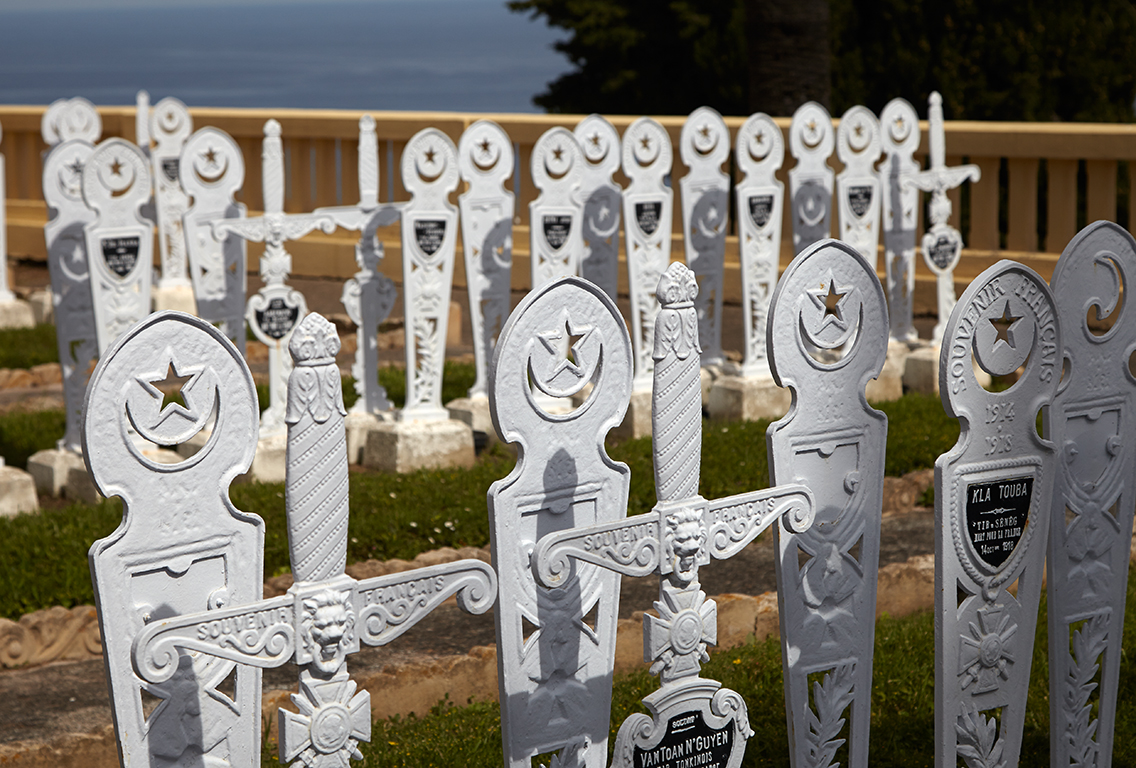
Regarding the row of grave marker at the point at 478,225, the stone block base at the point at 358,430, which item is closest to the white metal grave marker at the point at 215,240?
the row of grave marker at the point at 478,225

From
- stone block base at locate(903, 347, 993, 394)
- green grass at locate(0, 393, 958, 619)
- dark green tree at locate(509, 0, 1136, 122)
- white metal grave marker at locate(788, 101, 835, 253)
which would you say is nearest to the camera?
green grass at locate(0, 393, 958, 619)

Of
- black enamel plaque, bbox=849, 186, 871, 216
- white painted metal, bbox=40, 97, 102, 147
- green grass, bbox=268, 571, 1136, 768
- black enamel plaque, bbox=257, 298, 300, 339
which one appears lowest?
green grass, bbox=268, 571, 1136, 768

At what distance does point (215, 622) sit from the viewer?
251 centimetres

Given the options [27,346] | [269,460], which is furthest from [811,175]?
[27,346]

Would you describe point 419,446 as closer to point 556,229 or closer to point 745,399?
point 556,229

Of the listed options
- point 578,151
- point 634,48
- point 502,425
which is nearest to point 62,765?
point 502,425

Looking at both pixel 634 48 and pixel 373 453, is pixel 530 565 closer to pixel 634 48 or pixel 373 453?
pixel 373 453

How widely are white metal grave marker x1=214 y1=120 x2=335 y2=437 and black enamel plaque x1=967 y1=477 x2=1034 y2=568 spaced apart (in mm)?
4142

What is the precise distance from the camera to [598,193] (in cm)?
747

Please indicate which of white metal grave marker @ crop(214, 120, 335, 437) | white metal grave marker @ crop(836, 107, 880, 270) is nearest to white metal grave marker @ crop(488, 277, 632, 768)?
white metal grave marker @ crop(214, 120, 335, 437)

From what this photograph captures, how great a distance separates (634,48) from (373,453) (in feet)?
45.2

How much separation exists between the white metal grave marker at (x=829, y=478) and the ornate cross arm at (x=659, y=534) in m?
0.07

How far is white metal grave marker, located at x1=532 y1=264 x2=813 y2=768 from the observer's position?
2955 millimetres

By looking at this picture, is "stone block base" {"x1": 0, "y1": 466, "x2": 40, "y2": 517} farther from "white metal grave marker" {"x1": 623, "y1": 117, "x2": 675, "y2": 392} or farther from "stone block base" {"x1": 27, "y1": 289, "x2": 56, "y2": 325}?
"stone block base" {"x1": 27, "y1": 289, "x2": 56, "y2": 325}
